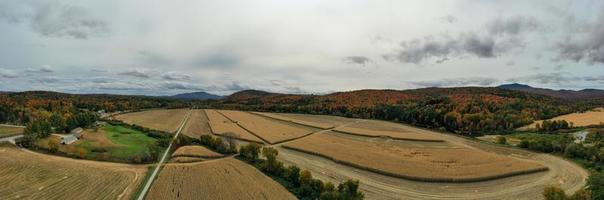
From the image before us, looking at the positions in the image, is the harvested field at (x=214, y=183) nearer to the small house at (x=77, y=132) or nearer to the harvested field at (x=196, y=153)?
the harvested field at (x=196, y=153)

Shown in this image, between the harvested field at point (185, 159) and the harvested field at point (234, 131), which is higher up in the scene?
the harvested field at point (234, 131)

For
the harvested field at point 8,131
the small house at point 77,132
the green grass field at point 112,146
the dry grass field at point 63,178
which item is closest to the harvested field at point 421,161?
the green grass field at point 112,146

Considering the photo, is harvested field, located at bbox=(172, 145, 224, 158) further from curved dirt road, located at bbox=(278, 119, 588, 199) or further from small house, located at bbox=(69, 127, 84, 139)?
small house, located at bbox=(69, 127, 84, 139)

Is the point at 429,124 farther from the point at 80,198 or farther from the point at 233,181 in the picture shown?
the point at 80,198

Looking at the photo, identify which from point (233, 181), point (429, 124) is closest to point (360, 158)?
point (233, 181)

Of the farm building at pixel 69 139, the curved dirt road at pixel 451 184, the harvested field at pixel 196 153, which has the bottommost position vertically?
the curved dirt road at pixel 451 184

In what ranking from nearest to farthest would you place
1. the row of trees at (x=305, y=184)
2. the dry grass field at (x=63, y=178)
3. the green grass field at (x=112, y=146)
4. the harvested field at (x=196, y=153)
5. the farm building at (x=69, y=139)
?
the row of trees at (x=305, y=184) < the dry grass field at (x=63, y=178) < the green grass field at (x=112, y=146) < the harvested field at (x=196, y=153) < the farm building at (x=69, y=139)
